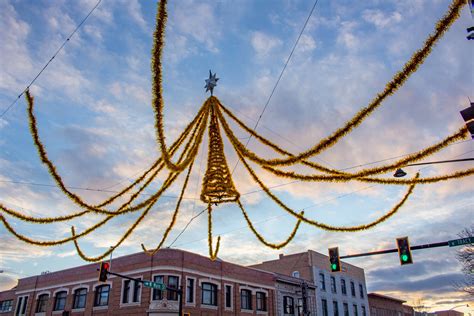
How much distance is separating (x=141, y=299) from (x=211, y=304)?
596cm

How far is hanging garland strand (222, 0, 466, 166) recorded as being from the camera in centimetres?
612

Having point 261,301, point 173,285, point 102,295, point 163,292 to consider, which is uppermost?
point 173,285

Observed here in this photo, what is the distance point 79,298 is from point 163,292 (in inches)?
449

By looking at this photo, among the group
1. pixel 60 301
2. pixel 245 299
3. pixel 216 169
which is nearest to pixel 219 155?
pixel 216 169

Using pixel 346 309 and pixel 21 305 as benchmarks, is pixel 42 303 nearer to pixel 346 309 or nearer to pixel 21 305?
pixel 21 305

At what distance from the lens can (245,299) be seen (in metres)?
35.5

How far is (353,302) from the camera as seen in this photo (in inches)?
1989

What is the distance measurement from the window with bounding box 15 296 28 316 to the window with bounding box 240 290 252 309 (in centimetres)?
2392

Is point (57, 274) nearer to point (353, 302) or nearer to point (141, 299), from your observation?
point (141, 299)

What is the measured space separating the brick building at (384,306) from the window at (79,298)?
39645mm

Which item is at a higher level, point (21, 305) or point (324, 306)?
point (21, 305)

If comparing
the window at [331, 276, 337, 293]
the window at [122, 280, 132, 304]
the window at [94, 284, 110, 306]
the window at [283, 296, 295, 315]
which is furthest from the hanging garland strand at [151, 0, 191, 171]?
the window at [331, 276, 337, 293]

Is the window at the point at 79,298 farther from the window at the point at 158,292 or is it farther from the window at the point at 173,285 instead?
the window at the point at 173,285

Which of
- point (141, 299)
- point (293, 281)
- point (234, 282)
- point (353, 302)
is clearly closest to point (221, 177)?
point (141, 299)
